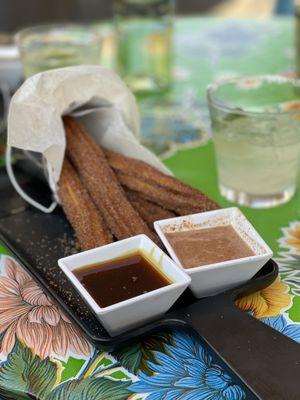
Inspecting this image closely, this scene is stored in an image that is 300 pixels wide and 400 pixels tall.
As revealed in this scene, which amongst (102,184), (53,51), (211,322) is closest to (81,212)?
(102,184)

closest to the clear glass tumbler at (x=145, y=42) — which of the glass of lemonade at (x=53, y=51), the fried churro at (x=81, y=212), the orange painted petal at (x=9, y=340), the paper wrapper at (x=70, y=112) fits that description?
the glass of lemonade at (x=53, y=51)

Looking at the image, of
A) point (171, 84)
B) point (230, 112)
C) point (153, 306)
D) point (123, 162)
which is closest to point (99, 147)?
point (123, 162)

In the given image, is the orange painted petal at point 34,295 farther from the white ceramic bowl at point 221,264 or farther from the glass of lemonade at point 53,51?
the glass of lemonade at point 53,51

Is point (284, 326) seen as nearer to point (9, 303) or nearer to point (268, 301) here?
point (268, 301)

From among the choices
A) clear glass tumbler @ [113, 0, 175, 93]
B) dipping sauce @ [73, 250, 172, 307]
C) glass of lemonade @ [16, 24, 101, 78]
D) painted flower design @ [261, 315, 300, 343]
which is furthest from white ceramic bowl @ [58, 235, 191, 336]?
clear glass tumbler @ [113, 0, 175, 93]

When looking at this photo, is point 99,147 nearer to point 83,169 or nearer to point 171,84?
point 83,169

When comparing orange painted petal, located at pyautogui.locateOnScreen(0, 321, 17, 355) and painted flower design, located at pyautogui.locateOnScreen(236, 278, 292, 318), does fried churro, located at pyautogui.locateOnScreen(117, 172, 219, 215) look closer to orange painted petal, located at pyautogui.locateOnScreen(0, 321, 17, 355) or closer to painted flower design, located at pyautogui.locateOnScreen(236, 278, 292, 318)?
painted flower design, located at pyautogui.locateOnScreen(236, 278, 292, 318)
